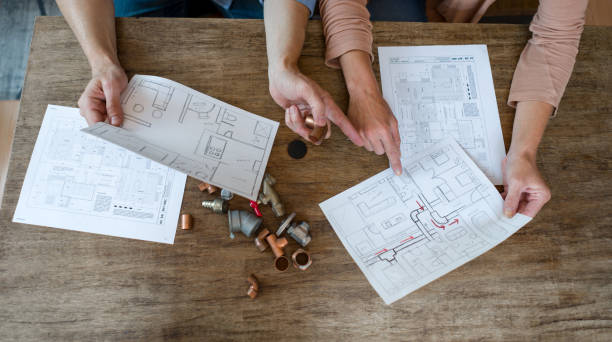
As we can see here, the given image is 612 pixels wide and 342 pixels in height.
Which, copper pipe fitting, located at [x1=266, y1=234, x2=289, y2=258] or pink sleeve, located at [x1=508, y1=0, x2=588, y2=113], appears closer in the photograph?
copper pipe fitting, located at [x1=266, y1=234, x2=289, y2=258]

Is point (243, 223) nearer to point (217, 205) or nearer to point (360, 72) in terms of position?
point (217, 205)

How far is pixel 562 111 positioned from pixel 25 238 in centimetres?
141

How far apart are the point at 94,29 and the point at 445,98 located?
0.95 m

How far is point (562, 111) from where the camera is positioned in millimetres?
928

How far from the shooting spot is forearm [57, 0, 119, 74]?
0.86m

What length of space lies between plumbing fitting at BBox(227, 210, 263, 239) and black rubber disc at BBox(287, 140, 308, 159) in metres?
0.19

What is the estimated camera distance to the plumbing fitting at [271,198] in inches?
31.4

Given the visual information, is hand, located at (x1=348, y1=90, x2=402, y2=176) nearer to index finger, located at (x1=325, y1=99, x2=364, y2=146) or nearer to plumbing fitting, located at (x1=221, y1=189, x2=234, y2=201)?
index finger, located at (x1=325, y1=99, x2=364, y2=146)

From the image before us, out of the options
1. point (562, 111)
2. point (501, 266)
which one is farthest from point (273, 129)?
point (562, 111)

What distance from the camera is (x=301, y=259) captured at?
2.55 feet

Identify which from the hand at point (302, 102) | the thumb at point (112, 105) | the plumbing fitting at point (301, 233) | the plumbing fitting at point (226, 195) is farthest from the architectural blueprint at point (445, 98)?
the thumb at point (112, 105)

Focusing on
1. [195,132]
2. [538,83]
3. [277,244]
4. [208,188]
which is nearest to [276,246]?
[277,244]

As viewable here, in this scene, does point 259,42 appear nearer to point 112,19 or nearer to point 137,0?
point 112,19

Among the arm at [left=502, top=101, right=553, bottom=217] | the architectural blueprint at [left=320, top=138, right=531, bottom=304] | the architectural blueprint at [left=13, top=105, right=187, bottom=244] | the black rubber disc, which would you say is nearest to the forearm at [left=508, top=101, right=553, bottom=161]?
the arm at [left=502, top=101, right=553, bottom=217]
